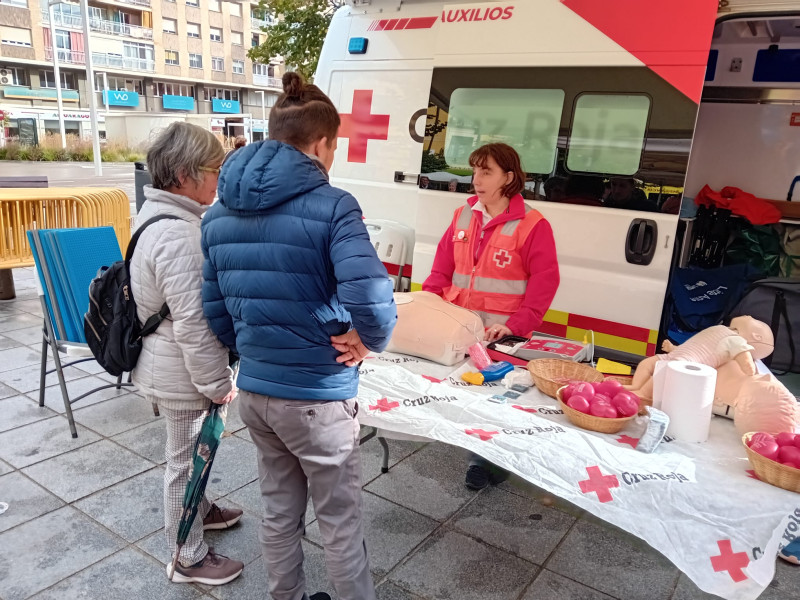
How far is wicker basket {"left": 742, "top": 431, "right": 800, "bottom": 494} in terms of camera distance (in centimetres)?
144

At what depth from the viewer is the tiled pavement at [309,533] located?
7.39ft

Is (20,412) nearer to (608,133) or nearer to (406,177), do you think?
(406,177)

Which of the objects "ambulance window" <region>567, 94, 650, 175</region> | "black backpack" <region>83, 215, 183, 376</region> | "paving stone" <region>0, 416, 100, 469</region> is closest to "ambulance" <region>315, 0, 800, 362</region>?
"ambulance window" <region>567, 94, 650, 175</region>

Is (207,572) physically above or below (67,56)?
below

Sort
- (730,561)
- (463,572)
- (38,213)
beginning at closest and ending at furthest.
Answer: (730,561) < (463,572) < (38,213)

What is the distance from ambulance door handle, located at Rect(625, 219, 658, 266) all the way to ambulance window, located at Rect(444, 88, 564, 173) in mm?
615

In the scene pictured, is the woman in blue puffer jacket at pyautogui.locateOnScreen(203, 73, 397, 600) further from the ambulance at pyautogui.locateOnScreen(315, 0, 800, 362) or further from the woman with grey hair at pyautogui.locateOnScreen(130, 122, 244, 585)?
the ambulance at pyautogui.locateOnScreen(315, 0, 800, 362)

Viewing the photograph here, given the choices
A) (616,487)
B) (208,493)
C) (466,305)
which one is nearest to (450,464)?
(466,305)

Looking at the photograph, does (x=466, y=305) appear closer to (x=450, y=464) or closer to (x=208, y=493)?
(x=450, y=464)

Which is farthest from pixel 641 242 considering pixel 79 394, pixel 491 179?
pixel 79 394

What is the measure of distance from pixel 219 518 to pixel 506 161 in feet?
6.79

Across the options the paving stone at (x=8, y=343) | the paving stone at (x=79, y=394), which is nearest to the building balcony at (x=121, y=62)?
the paving stone at (x=8, y=343)

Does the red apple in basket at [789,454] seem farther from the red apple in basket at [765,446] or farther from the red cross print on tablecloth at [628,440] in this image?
the red cross print on tablecloth at [628,440]

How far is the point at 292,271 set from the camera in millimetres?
1600
